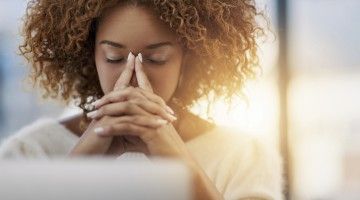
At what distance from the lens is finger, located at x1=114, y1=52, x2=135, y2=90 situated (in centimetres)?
104

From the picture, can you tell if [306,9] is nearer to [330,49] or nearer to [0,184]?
[330,49]

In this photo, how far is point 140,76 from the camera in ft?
3.43

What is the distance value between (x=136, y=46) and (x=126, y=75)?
5cm

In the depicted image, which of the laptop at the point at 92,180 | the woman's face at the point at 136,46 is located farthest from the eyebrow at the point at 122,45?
the laptop at the point at 92,180

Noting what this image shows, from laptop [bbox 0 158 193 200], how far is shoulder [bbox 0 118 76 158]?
0.76 meters

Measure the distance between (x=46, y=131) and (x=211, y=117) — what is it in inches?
11.8

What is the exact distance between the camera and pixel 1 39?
281 cm

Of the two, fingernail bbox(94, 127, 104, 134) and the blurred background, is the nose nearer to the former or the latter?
fingernail bbox(94, 127, 104, 134)

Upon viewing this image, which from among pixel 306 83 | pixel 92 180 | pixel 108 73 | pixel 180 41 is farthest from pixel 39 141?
pixel 306 83

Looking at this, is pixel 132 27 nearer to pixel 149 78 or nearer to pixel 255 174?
pixel 149 78

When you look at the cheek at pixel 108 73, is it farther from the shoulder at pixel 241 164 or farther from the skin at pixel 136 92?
the shoulder at pixel 241 164

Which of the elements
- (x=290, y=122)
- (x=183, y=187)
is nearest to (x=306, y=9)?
(x=290, y=122)

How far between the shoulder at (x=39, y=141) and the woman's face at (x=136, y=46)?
0.16 metres

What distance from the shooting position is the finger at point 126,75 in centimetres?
104
